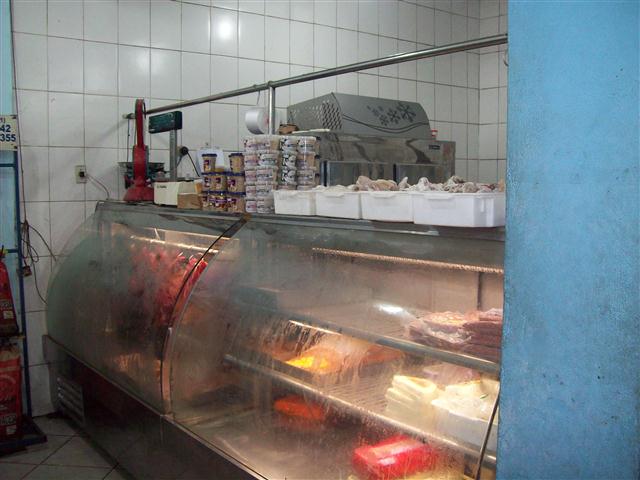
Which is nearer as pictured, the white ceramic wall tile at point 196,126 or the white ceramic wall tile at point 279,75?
the white ceramic wall tile at point 196,126

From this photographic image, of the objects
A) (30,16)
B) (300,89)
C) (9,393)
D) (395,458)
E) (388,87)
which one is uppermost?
(30,16)

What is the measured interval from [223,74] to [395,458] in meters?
3.58

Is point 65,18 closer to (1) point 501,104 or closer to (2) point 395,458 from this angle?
(2) point 395,458

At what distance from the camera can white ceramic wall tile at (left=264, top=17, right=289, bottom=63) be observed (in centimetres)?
494

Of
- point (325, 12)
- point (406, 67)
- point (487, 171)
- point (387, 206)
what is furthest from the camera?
point (487, 171)

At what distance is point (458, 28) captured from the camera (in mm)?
6102

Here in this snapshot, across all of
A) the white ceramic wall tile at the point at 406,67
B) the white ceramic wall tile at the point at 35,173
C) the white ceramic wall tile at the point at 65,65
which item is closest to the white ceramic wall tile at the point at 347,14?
the white ceramic wall tile at the point at 406,67

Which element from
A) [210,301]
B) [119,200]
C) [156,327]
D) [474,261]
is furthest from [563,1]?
[119,200]

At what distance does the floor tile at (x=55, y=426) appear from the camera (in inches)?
155

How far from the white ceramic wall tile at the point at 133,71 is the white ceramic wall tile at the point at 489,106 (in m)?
3.29

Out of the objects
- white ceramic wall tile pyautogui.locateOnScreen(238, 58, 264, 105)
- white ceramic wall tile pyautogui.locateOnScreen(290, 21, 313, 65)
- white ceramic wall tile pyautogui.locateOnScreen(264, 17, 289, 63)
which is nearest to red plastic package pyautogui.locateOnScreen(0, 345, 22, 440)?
white ceramic wall tile pyautogui.locateOnScreen(238, 58, 264, 105)

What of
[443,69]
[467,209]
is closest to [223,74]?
[443,69]

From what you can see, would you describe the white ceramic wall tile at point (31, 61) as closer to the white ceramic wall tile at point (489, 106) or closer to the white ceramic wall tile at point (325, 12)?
the white ceramic wall tile at point (325, 12)

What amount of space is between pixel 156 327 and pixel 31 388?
1.93 meters
